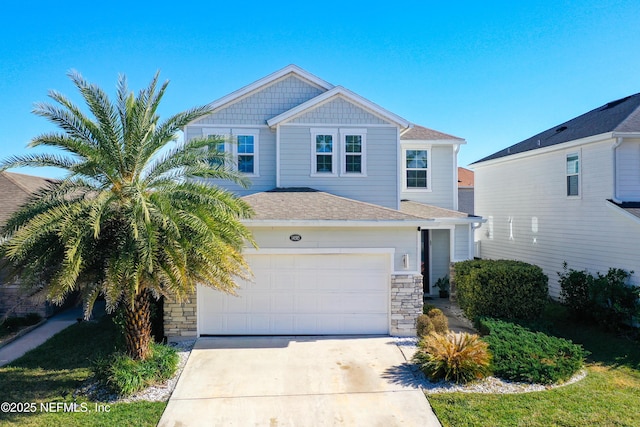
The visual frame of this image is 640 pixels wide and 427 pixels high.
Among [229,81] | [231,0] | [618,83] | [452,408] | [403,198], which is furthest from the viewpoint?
[618,83]

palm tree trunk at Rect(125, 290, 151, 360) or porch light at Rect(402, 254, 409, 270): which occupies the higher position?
porch light at Rect(402, 254, 409, 270)

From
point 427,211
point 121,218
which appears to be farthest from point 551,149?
point 121,218

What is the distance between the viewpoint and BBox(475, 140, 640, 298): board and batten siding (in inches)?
446

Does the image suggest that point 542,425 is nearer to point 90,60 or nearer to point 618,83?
point 90,60

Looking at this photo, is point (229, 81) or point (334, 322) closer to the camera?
point (334, 322)

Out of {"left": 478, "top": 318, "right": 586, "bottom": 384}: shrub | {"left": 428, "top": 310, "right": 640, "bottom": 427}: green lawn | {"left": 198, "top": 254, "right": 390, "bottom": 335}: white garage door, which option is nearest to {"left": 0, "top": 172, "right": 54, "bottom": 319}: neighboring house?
{"left": 198, "top": 254, "right": 390, "bottom": 335}: white garage door

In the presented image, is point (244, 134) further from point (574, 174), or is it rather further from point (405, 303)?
point (574, 174)

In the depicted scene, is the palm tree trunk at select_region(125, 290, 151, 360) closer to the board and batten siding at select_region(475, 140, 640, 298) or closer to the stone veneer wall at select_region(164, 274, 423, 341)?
the stone veneer wall at select_region(164, 274, 423, 341)

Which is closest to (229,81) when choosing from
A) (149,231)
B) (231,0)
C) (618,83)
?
(231,0)

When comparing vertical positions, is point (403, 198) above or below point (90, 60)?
below

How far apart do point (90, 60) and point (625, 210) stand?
16.0 metres

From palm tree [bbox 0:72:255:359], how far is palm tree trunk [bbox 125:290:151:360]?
0.7 inches

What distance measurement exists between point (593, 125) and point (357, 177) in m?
8.35

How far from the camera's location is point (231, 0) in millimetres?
12055
